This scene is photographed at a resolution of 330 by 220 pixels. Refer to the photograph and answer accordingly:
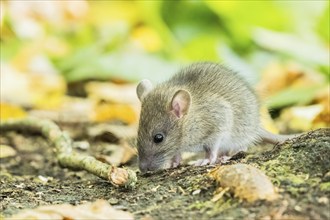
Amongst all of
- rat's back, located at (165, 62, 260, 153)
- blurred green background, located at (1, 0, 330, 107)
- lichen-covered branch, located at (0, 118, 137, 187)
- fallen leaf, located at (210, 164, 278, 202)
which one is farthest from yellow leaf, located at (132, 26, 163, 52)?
fallen leaf, located at (210, 164, 278, 202)

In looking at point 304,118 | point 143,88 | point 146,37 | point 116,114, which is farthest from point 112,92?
point 146,37

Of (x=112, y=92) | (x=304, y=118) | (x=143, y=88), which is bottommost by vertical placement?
(x=143, y=88)

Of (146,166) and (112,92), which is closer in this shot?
(146,166)

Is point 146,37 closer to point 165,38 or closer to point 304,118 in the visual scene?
point 165,38

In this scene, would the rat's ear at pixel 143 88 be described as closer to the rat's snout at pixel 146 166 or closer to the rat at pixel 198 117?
the rat at pixel 198 117

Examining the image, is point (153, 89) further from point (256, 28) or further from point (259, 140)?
point (256, 28)

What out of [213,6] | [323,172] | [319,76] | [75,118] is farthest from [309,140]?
[213,6]
